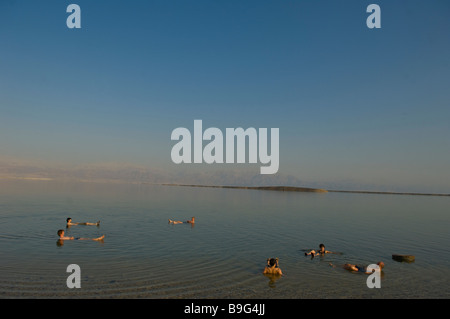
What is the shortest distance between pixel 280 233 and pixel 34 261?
25.7m

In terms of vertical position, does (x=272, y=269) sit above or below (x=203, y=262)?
above

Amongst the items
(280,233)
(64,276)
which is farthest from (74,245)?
(280,233)

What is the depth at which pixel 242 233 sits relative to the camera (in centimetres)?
3503

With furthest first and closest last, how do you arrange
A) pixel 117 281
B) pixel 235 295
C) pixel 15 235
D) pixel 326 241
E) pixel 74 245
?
pixel 326 241, pixel 15 235, pixel 74 245, pixel 117 281, pixel 235 295

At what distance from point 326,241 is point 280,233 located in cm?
573

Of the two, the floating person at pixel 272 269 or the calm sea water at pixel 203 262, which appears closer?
the calm sea water at pixel 203 262

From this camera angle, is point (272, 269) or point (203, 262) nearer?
point (272, 269)

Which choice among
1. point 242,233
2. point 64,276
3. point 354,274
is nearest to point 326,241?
A: point 242,233

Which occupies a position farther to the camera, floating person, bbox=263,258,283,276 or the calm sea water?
floating person, bbox=263,258,283,276

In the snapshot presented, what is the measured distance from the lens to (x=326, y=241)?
32250mm

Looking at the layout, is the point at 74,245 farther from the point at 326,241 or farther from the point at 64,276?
the point at 326,241
